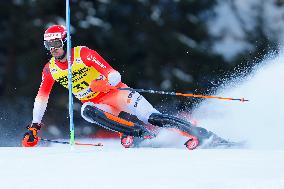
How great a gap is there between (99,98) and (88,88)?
0.51 ft

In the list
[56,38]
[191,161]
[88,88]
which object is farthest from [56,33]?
[191,161]

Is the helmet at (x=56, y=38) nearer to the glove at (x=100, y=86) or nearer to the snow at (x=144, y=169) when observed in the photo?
the glove at (x=100, y=86)

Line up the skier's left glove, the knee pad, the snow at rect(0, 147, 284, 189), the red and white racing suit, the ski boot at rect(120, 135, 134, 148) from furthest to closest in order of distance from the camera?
the ski boot at rect(120, 135, 134, 148)
the red and white racing suit
the knee pad
the skier's left glove
the snow at rect(0, 147, 284, 189)

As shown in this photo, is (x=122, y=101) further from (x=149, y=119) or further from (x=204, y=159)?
(x=204, y=159)

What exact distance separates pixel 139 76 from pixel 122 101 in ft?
9.46

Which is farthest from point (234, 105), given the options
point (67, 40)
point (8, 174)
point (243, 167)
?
point (8, 174)

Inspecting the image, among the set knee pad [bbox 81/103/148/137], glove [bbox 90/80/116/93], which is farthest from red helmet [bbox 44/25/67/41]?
knee pad [bbox 81/103/148/137]

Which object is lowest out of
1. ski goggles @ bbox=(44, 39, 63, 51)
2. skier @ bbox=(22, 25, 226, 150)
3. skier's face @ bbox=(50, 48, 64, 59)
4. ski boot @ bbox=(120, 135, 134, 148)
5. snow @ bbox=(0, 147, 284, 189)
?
snow @ bbox=(0, 147, 284, 189)

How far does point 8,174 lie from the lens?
181 inches

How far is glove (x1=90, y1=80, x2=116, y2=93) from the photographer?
6.77 meters

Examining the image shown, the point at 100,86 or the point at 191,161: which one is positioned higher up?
the point at 100,86

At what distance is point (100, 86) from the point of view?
6.77 m

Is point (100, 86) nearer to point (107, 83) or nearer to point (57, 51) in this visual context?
point (107, 83)

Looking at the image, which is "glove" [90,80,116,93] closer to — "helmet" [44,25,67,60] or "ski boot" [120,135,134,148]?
"helmet" [44,25,67,60]
